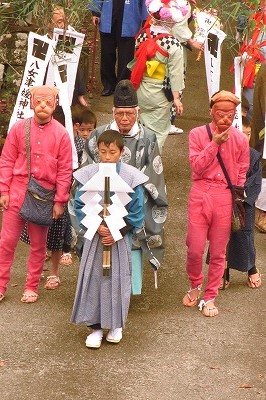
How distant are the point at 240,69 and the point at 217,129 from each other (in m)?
1.48

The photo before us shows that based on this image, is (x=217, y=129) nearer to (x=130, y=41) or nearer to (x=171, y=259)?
(x=171, y=259)

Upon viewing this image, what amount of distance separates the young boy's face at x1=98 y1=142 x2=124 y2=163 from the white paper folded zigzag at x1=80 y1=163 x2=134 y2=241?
0.21ft

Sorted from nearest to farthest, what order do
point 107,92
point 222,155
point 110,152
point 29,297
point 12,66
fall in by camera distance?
point 110,152 → point 222,155 → point 29,297 → point 12,66 → point 107,92

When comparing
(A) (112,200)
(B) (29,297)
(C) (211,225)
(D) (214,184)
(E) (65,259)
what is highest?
(D) (214,184)

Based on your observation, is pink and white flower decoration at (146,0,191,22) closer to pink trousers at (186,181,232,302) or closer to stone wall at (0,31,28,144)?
stone wall at (0,31,28,144)

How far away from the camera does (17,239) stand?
7184 mm

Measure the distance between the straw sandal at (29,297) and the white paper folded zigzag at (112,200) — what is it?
1.08 metres

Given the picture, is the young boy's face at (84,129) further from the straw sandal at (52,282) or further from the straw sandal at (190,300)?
the straw sandal at (190,300)

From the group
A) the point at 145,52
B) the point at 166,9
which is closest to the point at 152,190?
the point at 145,52

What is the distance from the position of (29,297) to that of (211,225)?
60.0 inches

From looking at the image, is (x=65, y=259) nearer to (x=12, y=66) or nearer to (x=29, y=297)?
(x=29, y=297)

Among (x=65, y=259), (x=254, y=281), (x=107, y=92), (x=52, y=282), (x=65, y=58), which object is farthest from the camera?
(x=107, y=92)

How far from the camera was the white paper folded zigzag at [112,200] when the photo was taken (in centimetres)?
638

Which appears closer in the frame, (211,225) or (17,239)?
(211,225)
